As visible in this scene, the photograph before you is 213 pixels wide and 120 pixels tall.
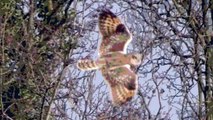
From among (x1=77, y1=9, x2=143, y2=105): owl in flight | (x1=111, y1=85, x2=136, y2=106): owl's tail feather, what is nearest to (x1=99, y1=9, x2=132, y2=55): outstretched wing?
(x1=77, y1=9, x2=143, y2=105): owl in flight

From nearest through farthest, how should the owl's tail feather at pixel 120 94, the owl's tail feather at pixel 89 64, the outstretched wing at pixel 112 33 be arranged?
the owl's tail feather at pixel 89 64, the owl's tail feather at pixel 120 94, the outstretched wing at pixel 112 33

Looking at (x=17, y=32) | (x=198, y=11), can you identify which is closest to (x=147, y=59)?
(x=198, y=11)

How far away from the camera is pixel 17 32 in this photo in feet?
50.7

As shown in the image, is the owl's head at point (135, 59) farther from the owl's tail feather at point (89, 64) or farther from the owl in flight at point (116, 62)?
the owl's tail feather at point (89, 64)

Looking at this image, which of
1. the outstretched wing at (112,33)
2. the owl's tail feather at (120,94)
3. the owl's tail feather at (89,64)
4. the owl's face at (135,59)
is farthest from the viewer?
the outstretched wing at (112,33)

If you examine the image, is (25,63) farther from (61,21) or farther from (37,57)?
(61,21)

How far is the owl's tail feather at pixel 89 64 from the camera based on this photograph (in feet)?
18.9

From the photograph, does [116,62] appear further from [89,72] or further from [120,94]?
[89,72]

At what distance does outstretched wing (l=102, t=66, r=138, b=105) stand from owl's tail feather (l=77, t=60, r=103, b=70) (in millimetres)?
197

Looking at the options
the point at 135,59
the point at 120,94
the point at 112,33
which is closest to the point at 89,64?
the point at 135,59

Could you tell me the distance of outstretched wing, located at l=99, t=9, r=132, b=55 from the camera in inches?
255

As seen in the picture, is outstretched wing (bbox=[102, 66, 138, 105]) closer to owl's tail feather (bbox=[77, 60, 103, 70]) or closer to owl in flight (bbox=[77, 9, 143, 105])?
owl in flight (bbox=[77, 9, 143, 105])

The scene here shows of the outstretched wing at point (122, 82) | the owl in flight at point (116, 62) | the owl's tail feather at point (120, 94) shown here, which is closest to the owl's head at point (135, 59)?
the owl in flight at point (116, 62)

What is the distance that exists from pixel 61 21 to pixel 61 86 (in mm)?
3060
